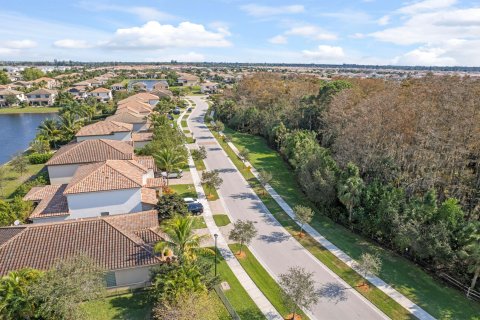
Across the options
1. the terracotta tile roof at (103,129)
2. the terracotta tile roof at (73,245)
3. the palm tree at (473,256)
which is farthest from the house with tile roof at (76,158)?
the palm tree at (473,256)

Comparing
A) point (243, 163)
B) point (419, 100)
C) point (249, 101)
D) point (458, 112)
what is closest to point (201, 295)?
point (458, 112)

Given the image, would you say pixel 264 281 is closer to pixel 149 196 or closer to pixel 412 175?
pixel 149 196

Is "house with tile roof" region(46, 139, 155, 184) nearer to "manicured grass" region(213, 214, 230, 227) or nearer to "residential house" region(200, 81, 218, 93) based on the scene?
"manicured grass" region(213, 214, 230, 227)

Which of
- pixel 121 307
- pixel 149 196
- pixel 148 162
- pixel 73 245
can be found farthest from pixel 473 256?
pixel 148 162

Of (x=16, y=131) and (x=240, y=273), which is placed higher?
(x=240, y=273)

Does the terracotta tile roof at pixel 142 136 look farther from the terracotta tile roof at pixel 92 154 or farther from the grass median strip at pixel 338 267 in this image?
the grass median strip at pixel 338 267

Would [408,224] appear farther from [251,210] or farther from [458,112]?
[251,210]
